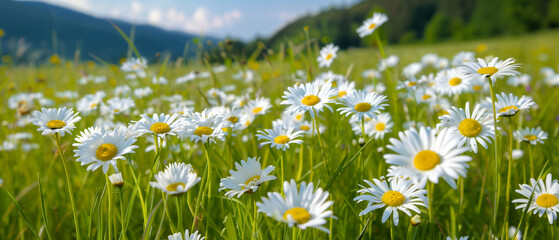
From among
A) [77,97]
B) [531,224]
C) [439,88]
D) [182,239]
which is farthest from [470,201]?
[77,97]

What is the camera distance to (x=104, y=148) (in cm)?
92

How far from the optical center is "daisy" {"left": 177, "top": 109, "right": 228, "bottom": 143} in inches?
40.5

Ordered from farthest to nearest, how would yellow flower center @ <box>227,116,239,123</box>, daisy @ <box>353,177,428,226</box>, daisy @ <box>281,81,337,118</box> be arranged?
yellow flower center @ <box>227,116,239,123</box>
daisy @ <box>281,81,337,118</box>
daisy @ <box>353,177,428,226</box>

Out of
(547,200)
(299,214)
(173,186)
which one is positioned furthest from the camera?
(547,200)

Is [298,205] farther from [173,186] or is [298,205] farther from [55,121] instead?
[55,121]

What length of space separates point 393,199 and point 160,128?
27.9 inches

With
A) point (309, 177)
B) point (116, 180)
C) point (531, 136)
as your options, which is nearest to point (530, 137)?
point (531, 136)

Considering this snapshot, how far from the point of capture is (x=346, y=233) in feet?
3.89

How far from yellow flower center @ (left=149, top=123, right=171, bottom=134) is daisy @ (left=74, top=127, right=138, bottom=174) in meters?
0.08

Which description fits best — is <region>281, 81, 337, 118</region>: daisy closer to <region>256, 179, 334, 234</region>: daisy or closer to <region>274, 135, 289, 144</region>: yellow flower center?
<region>274, 135, 289, 144</region>: yellow flower center

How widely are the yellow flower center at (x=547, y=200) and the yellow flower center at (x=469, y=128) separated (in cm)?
25

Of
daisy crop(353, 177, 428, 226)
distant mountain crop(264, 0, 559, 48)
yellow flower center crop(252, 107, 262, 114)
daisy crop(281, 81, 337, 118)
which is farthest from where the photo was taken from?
distant mountain crop(264, 0, 559, 48)

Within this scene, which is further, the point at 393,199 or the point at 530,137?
the point at 530,137

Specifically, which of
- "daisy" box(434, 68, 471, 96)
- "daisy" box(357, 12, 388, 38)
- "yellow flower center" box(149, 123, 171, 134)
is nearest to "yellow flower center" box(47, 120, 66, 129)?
"yellow flower center" box(149, 123, 171, 134)
